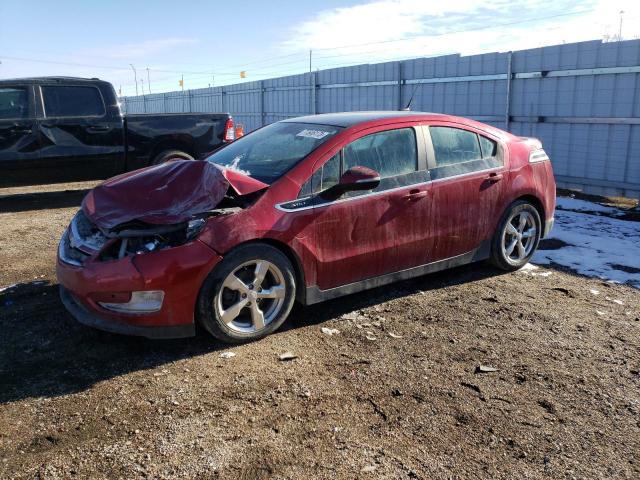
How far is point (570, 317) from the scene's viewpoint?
451 centimetres

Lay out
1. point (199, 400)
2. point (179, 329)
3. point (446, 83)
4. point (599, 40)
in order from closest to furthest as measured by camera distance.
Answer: point (199, 400) → point (179, 329) → point (599, 40) → point (446, 83)

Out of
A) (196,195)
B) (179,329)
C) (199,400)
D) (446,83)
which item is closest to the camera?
(199,400)

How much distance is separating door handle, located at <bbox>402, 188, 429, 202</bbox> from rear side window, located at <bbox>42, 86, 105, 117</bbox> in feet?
20.7

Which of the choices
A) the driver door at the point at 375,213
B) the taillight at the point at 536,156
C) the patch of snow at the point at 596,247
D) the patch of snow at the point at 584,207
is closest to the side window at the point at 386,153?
the driver door at the point at 375,213

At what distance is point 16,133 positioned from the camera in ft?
27.6

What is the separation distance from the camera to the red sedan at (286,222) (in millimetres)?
3684

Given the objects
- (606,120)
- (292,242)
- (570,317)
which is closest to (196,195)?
(292,242)

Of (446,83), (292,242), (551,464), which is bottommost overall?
(551,464)

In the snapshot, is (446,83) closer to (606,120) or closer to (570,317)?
(606,120)

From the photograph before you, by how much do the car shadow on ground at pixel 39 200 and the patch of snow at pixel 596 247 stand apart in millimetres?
7409

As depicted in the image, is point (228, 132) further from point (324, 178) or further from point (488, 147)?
point (324, 178)

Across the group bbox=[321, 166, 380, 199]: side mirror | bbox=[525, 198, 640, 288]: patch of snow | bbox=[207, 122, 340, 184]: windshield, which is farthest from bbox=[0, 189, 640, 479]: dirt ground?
bbox=[207, 122, 340, 184]: windshield

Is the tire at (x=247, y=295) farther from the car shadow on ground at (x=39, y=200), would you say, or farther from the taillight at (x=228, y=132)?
the car shadow on ground at (x=39, y=200)

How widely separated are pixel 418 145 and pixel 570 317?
186 cm
